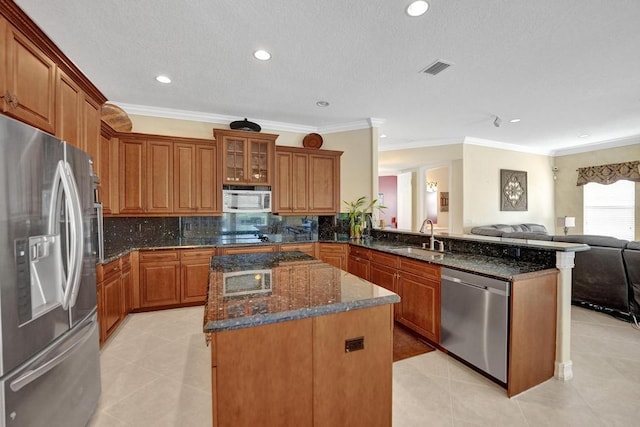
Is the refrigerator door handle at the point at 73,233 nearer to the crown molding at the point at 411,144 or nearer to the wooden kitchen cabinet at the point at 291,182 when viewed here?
the wooden kitchen cabinet at the point at 291,182

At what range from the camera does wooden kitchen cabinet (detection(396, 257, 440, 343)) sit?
8.48 ft

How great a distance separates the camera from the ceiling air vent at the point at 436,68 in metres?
2.72

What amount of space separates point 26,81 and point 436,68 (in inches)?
129

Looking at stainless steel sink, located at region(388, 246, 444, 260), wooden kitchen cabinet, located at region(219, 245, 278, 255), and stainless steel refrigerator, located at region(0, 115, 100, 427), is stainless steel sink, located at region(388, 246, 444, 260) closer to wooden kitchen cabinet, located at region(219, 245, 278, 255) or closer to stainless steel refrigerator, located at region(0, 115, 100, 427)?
wooden kitchen cabinet, located at region(219, 245, 278, 255)

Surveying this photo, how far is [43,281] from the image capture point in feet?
4.41

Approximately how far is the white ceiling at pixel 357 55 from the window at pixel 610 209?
7.60 ft

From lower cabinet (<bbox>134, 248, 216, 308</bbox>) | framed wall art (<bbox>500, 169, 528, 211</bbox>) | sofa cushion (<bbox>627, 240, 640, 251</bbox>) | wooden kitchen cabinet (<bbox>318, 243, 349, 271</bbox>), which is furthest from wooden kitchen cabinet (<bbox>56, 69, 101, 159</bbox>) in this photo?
framed wall art (<bbox>500, 169, 528, 211</bbox>)

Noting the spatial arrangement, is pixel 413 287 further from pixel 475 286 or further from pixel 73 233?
pixel 73 233

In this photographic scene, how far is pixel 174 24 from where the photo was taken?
2.16 meters

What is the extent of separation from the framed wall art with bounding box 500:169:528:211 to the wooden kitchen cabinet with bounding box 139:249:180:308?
6419 mm

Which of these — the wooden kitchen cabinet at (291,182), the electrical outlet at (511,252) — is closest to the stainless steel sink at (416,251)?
the electrical outlet at (511,252)

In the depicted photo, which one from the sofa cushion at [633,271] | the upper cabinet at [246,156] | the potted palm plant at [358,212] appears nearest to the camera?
the sofa cushion at [633,271]

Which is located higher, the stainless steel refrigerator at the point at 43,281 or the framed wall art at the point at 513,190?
the framed wall art at the point at 513,190

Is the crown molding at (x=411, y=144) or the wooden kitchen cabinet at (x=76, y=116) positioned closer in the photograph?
the wooden kitchen cabinet at (x=76, y=116)
